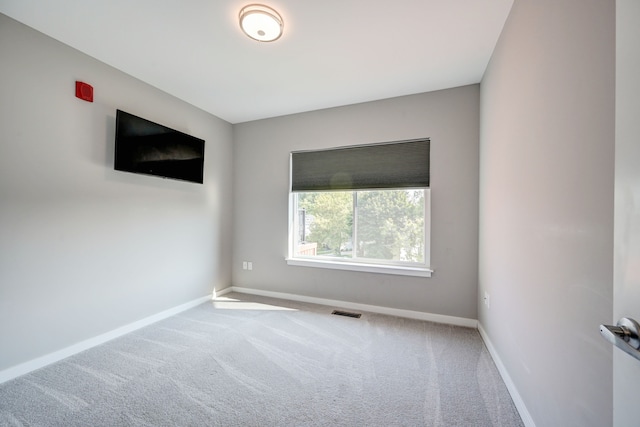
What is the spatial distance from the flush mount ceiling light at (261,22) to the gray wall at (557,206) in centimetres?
160

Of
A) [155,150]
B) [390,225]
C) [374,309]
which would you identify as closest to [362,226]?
[390,225]

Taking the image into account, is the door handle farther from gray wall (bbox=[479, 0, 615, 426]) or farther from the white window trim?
the white window trim

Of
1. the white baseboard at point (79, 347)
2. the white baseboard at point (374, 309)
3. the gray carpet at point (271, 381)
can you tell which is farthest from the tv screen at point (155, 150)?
the white baseboard at point (374, 309)

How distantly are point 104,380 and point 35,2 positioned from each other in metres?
2.68

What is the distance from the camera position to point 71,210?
222 centimetres

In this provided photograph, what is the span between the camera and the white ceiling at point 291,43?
1.79 meters

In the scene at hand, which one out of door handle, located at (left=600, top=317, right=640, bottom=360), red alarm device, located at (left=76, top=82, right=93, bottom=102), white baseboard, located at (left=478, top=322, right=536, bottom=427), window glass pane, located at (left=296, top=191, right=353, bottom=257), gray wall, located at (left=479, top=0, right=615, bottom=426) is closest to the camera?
door handle, located at (left=600, top=317, right=640, bottom=360)

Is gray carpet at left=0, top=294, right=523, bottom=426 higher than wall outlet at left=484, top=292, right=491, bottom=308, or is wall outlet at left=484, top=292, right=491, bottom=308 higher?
wall outlet at left=484, top=292, right=491, bottom=308

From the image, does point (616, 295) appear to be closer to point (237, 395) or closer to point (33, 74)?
point (237, 395)

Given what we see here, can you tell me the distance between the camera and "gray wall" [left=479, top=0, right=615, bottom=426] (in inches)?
35.9

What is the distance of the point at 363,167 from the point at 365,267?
1267mm

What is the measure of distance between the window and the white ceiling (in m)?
0.77

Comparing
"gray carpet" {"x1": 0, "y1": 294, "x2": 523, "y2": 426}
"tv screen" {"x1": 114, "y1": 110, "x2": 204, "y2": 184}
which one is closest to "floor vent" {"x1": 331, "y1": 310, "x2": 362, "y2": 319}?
"gray carpet" {"x1": 0, "y1": 294, "x2": 523, "y2": 426}

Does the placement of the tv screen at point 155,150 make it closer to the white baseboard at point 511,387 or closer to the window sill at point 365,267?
the window sill at point 365,267
